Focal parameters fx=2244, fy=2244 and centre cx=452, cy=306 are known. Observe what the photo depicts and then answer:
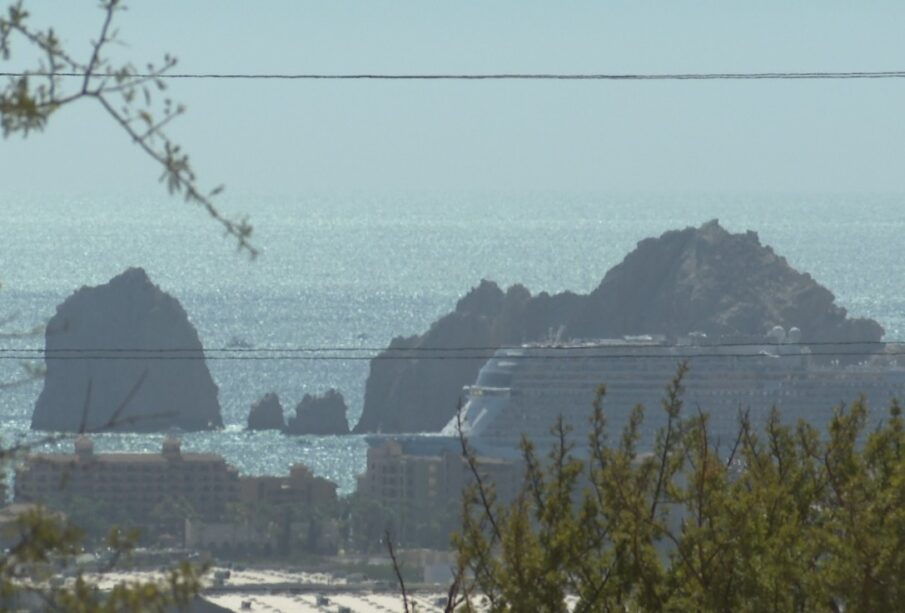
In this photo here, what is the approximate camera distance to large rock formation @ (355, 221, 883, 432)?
178 ft

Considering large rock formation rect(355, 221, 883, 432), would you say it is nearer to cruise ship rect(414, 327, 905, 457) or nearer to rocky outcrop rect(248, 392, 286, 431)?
rocky outcrop rect(248, 392, 286, 431)

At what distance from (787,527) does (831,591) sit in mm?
200

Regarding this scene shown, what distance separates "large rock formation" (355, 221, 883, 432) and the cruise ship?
5.62 meters

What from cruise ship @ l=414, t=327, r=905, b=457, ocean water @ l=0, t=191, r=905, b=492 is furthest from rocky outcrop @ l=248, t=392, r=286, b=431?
cruise ship @ l=414, t=327, r=905, b=457

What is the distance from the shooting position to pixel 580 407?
4688 cm

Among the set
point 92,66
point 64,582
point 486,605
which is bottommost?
point 486,605

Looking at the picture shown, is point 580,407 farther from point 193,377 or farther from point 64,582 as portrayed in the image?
point 64,582

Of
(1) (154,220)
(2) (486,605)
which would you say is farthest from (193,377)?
(1) (154,220)

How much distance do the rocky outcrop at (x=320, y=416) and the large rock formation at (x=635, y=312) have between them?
4.50ft

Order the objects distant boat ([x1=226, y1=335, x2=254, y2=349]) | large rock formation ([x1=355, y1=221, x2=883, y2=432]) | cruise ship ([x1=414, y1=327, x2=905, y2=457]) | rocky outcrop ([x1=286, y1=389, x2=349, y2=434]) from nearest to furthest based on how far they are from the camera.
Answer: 1. cruise ship ([x1=414, y1=327, x2=905, y2=457])
2. rocky outcrop ([x1=286, y1=389, x2=349, y2=434])
3. distant boat ([x1=226, y1=335, x2=254, y2=349])
4. large rock formation ([x1=355, y1=221, x2=883, y2=432])

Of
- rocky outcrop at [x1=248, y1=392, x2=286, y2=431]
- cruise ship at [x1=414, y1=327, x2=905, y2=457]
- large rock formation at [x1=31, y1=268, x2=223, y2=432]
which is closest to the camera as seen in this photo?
cruise ship at [x1=414, y1=327, x2=905, y2=457]

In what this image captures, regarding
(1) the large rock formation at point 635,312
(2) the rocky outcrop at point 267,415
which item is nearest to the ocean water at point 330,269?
(2) the rocky outcrop at point 267,415

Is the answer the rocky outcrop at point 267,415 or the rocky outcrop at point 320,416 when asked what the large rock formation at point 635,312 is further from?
the rocky outcrop at point 267,415

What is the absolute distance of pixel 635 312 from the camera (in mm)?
56500
